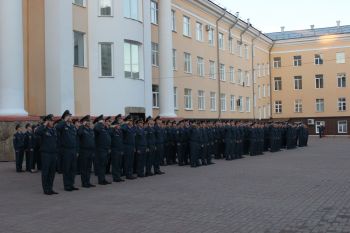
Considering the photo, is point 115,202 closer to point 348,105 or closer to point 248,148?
point 248,148

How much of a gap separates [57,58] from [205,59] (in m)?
18.7

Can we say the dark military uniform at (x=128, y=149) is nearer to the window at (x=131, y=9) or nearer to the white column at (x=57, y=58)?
the white column at (x=57, y=58)

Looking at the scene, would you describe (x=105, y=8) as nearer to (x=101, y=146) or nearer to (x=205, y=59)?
(x=101, y=146)

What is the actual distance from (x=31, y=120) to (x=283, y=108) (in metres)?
41.2

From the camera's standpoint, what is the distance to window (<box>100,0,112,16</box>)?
24.9 m

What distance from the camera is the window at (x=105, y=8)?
24930 millimetres

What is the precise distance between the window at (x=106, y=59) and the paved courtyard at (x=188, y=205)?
445 inches

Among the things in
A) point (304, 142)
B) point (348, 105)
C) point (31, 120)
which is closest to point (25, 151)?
point (31, 120)

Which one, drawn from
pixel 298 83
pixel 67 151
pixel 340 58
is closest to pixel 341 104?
pixel 340 58

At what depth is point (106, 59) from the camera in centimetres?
2481

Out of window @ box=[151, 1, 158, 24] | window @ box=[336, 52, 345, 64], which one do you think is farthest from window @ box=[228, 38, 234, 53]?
window @ box=[336, 52, 345, 64]

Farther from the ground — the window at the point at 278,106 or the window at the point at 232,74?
the window at the point at 232,74

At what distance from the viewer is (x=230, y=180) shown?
13109 mm

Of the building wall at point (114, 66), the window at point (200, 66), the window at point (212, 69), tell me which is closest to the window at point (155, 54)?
the building wall at point (114, 66)
